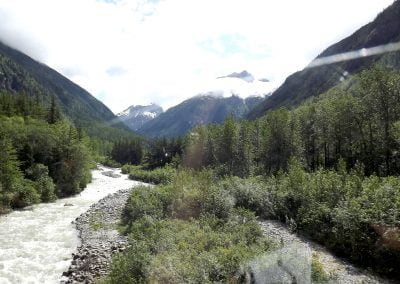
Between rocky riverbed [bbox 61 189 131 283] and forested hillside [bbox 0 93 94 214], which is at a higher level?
forested hillside [bbox 0 93 94 214]

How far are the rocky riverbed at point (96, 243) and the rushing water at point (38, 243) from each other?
38.3 inches

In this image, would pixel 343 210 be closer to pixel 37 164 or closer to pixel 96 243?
pixel 96 243

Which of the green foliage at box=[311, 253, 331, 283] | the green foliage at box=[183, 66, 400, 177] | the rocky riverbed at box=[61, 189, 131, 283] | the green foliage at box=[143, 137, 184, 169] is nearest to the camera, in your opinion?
the green foliage at box=[311, 253, 331, 283]

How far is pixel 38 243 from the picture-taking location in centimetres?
3406

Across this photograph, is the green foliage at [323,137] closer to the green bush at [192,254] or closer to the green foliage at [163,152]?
the green bush at [192,254]

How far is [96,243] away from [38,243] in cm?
537

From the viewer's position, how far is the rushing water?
26881 millimetres

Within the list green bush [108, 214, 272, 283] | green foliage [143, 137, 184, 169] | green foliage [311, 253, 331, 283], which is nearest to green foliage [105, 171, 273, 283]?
green bush [108, 214, 272, 283]

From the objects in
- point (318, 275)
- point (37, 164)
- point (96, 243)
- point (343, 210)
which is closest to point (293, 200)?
point (343, 210)

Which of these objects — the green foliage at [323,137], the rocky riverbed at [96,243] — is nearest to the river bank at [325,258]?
the rocky riverbed at [96,243]

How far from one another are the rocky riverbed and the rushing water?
97 cm

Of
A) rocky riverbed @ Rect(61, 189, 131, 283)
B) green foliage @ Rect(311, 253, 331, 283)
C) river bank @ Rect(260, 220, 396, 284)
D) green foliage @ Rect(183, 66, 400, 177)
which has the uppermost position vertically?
green foliage @ Rect(183, 66, 400, 177)

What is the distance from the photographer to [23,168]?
6362 centimetres

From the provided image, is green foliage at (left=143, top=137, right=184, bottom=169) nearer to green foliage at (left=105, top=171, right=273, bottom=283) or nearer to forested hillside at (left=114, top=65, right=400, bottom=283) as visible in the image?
forested hillside at (left=114, top=65, right=400, bottom=283)
